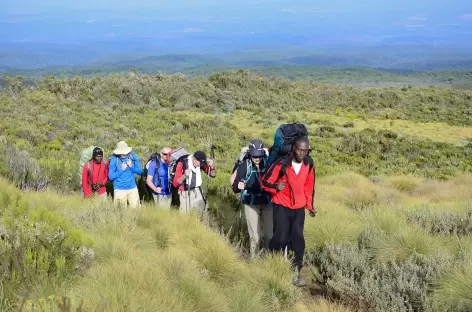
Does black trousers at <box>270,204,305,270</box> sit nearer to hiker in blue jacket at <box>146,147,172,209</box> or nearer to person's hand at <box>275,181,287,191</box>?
person's hand at <box>275,181,287,191</box>

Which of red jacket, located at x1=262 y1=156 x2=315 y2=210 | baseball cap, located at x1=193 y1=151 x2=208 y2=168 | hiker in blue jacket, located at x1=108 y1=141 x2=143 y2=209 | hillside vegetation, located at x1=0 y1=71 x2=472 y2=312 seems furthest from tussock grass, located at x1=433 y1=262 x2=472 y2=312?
hiker in blue jacket, located at x1=108 y1=141 x2=143 y2=209

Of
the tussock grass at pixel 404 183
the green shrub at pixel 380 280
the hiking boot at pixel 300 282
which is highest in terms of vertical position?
the green shrub at pixel 380 280

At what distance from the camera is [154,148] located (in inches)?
622

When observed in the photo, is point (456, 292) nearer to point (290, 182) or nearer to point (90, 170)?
point (290, 182)

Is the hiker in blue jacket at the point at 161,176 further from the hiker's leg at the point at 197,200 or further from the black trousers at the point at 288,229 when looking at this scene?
the black trousers at the point at 288,229

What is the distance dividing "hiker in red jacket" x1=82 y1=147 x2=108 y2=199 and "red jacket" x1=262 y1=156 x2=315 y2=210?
10.7 feet

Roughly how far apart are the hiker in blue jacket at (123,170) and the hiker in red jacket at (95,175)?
0.20 meters

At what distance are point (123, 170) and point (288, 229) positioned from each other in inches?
122

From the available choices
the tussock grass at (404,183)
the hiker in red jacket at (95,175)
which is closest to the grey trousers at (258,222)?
the hiker in red jacket at (95,175)

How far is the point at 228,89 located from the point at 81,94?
14.3 meters

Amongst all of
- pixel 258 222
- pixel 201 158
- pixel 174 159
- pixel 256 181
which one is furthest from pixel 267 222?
pixel 174 159

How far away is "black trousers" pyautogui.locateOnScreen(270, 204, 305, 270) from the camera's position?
15.6ft

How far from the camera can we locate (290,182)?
4645mm

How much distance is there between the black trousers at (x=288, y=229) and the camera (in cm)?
475
